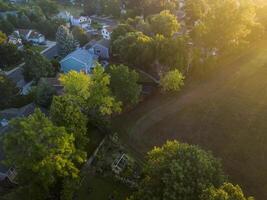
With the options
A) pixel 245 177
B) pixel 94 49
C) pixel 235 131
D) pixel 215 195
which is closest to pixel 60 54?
pixel 94 49

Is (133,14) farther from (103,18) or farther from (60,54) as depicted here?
(60,54)

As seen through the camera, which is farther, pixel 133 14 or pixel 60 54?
pixel 133 14

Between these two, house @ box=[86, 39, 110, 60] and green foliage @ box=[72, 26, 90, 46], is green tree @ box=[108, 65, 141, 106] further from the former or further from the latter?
green foliage @ box=[72, 26, 90, 46]

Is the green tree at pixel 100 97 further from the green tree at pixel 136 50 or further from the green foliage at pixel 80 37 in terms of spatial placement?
the green foliage at pixel 80 37

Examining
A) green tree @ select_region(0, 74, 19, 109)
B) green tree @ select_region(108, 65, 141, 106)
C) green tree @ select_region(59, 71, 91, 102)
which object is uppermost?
green tree @ select_region(59, 71, 91, 102)

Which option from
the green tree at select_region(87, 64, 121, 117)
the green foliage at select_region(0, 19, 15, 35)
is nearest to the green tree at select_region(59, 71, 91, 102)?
the green tree at select_region(87, 64, 121, 117)

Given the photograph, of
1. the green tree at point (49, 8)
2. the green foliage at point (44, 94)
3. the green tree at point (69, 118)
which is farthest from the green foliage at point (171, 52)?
the green tree at point (49, 8)
